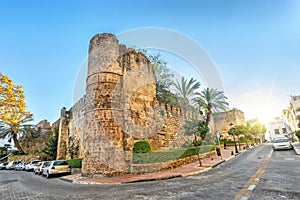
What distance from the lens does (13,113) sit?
26.9m

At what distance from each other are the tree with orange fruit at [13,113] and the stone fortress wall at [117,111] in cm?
1862

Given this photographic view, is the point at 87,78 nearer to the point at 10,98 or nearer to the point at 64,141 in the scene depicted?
the point at 64,141

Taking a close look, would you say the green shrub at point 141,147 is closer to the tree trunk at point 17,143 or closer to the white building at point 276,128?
the tree trunk at point 17,143

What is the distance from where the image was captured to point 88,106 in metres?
12.2

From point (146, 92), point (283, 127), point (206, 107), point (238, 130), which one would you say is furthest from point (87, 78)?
point (283, 127)

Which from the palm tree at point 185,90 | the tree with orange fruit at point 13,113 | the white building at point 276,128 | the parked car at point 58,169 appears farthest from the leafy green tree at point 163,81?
the white building at point 276,128

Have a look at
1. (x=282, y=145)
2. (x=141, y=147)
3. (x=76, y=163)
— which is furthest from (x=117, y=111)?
(x=282, y=145)

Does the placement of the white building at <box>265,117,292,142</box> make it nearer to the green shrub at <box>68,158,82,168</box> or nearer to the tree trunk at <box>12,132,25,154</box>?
the green shrub at <box>68,158,82,168</box>

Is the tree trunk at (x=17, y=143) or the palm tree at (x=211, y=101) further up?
the palm tree at (x=211, y=101)

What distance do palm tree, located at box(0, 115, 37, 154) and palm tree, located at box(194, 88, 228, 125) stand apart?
87.5 feet

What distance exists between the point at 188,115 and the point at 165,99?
3.40 m

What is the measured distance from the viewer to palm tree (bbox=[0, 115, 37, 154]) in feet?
90.6

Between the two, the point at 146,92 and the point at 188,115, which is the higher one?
the point at 146,92

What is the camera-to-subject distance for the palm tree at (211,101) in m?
21.6
